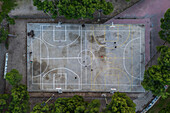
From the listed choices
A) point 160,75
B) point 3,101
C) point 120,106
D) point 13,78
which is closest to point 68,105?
point 120,106

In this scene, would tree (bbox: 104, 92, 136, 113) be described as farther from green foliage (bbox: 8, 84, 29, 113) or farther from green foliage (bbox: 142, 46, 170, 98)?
green foliage (bbox: 8, 84, 29, 113)

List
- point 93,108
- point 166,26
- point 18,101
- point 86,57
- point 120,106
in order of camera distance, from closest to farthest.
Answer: point 120,106 → point 93,108 → point 18,101 → point 166,26 → point 86,57

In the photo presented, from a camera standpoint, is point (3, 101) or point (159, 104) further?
point (159, 104)

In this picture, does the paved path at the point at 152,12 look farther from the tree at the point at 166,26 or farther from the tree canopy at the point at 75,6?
the tree canopy at the point at 75,6

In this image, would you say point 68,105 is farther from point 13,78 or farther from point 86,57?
point 13,78

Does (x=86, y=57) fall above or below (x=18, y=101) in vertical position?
above

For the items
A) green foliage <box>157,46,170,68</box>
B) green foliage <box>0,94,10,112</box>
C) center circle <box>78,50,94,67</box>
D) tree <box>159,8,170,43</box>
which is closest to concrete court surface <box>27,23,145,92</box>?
center circle <box>78,50,94,67</box>

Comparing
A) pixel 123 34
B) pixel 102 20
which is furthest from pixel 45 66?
pixel 123 34

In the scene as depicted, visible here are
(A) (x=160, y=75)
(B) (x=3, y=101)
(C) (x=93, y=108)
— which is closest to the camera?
(C) (x=93, y=108)
